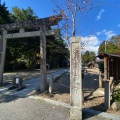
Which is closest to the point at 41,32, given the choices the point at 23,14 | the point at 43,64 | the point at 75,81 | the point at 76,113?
the point at 43,64

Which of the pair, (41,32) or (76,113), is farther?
(41,32)

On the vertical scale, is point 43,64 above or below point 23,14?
below

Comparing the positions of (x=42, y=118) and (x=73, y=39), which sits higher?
(x=73, y=39)

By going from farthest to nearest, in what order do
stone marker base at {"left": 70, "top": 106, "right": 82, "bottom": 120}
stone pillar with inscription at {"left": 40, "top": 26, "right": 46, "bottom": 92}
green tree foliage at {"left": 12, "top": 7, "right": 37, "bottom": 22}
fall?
green tree foliage at {"left": 12, "top": 7, "right": 37, "bottom": 22} < stone pillar with inscription at {"left": 40, "top": 26, "right": 46, "bottom": 92} < stone marker base at {"left": 70, "top": 106, "right": 82, "bottom": 120}

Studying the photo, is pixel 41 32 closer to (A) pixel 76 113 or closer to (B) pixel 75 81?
(B) pixel 75 81

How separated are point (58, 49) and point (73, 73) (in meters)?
3.73

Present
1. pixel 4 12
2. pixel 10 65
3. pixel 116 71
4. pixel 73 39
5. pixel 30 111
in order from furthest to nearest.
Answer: pixel 10 65 → pixel 4 12 → pixel 116 71 → pixel 30 111 → pixel 73 39

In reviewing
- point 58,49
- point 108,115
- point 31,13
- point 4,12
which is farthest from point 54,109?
point 31,13

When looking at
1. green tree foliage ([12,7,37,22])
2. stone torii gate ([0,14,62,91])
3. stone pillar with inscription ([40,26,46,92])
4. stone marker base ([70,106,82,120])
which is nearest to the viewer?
stone marker base ([70,106,82,120])

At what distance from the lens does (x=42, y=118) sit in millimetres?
4898

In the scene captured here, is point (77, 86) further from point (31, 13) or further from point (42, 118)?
point (31, 13)

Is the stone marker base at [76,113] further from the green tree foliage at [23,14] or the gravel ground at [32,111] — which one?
the green tree foliage at [23,14]

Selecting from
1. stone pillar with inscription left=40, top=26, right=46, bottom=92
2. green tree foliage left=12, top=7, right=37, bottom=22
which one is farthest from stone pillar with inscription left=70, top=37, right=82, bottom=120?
green tree foliage left=12, top=7, right=37, bottom=22

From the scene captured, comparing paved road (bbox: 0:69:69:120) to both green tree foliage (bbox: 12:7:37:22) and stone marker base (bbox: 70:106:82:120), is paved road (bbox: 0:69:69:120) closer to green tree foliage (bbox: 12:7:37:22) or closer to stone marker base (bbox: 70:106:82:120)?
stone marker base (bbox: 70:106:82:120)
